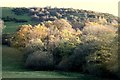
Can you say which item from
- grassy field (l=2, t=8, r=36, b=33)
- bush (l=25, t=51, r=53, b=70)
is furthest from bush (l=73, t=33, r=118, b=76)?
grassy field (l=2, t=8, r=36, b=33)

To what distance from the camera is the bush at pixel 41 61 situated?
7550cm

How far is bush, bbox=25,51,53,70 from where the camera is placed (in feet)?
248

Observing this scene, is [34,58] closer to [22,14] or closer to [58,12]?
[22,14]

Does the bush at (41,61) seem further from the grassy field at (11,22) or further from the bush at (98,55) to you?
the grassy field at (11,22)

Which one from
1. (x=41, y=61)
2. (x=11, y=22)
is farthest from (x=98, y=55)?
(x=11, y=22)

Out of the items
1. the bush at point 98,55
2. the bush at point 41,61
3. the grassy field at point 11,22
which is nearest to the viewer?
the bush at point 98,55

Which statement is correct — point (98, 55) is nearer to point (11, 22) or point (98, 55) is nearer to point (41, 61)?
point (41, 61)

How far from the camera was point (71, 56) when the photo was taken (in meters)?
73.9

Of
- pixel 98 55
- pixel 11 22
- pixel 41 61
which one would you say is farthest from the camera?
pixel 11 22

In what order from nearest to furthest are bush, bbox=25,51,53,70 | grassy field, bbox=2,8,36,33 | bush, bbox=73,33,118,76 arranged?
bush, bbox=73,33,118,76
bush, bbox=25,51,53,70
grassy field, bbox=2,8,36,33

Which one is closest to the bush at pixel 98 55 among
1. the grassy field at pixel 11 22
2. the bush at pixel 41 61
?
the bush at pixel 41 61

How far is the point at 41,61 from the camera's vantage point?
75812 millimetres

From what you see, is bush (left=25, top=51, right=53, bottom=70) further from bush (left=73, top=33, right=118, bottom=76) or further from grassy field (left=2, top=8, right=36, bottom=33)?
grassy field (left=2, top=8, right=36, bottom=33)

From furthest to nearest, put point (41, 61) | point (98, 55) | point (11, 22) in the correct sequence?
point (11, 22) < point (41, 61) < point (98, 55)
